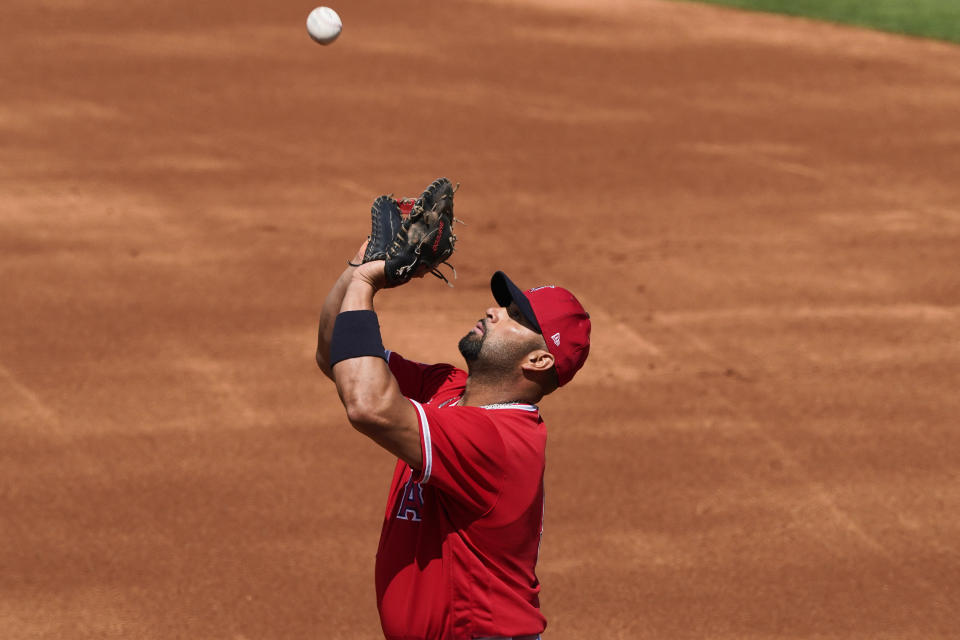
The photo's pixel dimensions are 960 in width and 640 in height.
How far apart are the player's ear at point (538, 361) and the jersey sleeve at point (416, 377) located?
571 millimetres

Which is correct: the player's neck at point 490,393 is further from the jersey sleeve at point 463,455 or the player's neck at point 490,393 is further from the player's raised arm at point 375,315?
the player's raised arm at point 375,315

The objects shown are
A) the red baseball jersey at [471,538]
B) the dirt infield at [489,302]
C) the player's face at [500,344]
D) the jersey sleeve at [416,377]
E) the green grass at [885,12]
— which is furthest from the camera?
the green grass at [885,12]

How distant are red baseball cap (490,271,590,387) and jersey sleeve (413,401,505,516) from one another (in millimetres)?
383

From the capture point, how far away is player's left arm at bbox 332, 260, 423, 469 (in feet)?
13.8

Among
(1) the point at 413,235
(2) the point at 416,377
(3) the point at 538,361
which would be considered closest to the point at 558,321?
(3) the point at 538,361

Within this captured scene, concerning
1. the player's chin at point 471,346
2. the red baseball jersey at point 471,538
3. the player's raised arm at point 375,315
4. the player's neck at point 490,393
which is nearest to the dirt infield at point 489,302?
the red baseball jersey at point 471,538

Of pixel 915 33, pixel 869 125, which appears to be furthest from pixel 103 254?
pixel 915 33

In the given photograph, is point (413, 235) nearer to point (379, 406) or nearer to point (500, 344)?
point (500, 344)

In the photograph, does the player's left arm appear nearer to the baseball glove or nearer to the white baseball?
the baseball glove

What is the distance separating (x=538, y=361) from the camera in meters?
4.70

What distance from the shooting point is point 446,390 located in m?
5.11

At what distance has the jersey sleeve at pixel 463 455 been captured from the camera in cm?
426

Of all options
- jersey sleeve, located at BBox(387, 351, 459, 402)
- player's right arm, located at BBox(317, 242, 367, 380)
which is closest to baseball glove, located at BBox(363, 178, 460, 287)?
player's right arm, located at BBox(317, 242, 367, 380)

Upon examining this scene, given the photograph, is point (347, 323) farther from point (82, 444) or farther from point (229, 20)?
point (229, 20)
